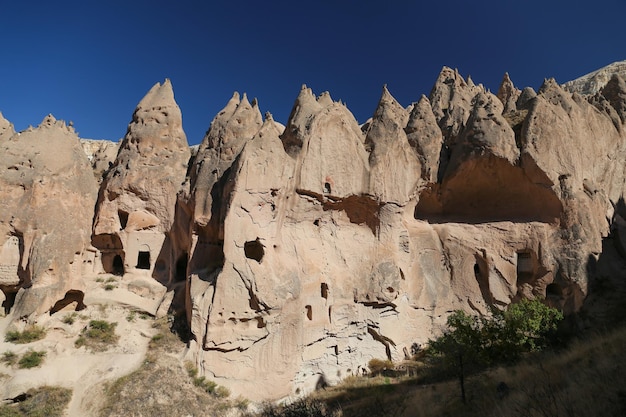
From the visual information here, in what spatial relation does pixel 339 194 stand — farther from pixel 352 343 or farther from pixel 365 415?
pixel 365 415

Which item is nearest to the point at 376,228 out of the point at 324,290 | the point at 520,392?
the point at 324,290

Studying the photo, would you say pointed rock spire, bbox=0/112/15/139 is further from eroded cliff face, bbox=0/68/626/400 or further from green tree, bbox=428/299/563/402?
green tree, bbox=428/299/563/402

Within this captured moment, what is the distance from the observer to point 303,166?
14562mm

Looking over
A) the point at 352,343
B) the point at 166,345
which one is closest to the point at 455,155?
the point at 352,343

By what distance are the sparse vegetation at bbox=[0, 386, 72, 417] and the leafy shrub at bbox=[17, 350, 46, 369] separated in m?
0.83

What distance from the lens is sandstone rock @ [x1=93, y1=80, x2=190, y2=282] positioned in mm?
15258

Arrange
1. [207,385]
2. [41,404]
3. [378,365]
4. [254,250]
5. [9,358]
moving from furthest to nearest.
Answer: [378,365] < [254,250] < [207,385] < [9,358] < [41,404]

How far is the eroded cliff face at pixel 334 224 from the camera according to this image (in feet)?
42.1

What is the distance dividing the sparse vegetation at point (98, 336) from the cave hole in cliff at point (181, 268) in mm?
3430

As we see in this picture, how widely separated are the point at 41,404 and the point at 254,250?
715cm

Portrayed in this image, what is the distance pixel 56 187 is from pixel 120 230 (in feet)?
8.70

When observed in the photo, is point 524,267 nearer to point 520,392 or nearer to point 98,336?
point 520,392

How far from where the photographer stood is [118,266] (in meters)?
16.3

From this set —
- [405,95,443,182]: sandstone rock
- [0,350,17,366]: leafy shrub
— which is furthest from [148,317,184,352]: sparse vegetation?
[405,95,443,182]: sandstone rock
